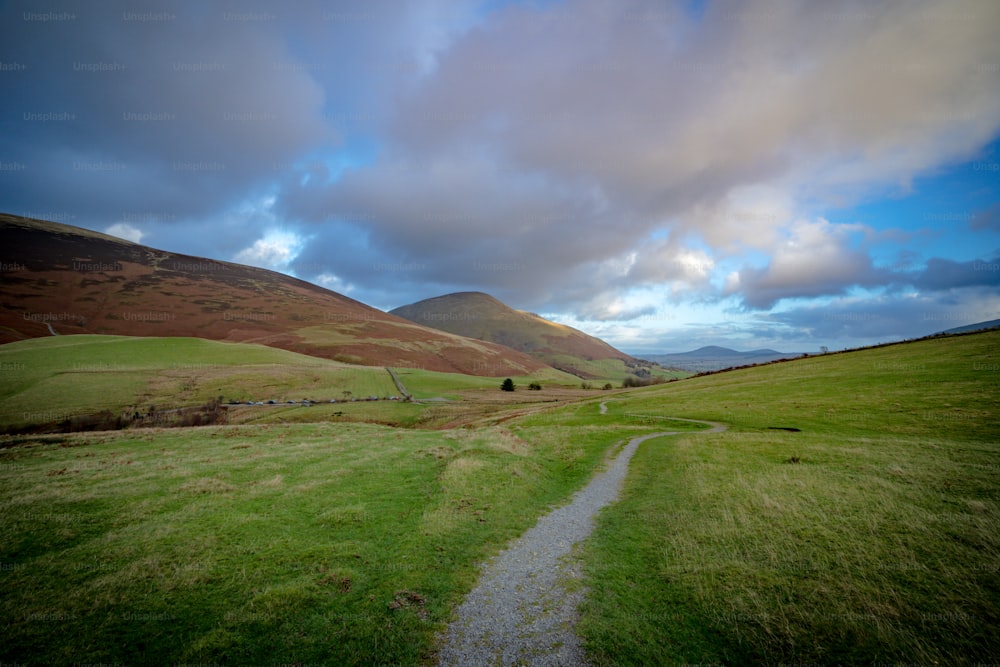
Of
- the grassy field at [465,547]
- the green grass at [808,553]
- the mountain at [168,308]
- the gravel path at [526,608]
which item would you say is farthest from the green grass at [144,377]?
the green grass at [808,553]

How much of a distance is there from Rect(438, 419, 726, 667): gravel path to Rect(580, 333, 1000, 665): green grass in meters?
0.63

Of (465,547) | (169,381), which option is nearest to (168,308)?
(169,381)

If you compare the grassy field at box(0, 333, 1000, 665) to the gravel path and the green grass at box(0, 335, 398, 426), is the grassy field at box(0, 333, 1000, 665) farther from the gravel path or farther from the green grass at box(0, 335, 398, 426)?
the green grass at box(0, 335, 398, 426)

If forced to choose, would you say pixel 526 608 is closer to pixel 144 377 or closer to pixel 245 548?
pixel 245 548

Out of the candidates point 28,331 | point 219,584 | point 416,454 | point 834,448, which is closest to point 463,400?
point 416,454

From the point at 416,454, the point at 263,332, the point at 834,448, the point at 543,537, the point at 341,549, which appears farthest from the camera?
the point at 263,332

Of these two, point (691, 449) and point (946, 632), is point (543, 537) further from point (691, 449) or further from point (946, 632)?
point (691, 449)

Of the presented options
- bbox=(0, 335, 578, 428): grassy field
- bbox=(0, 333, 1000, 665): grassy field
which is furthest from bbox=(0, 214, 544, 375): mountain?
bbox=(0, 333, 1000, 665): grassy field

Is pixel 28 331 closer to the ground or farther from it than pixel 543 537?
farther from it

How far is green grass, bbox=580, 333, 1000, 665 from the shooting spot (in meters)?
7.60

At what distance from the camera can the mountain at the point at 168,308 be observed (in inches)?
4624

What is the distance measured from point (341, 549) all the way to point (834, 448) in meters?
27.6

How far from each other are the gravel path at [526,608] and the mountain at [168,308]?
11320cm

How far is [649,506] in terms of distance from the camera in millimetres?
16469
